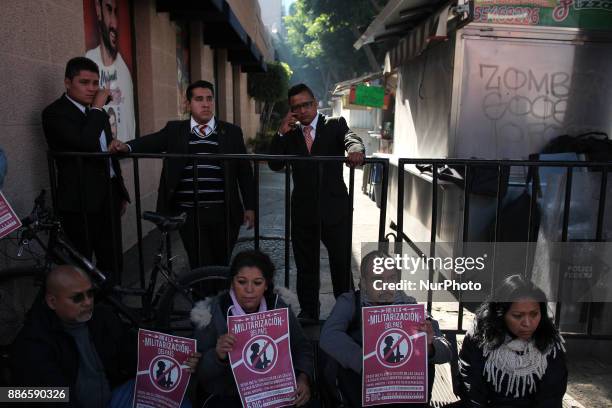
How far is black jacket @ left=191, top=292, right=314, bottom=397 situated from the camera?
2271 mm

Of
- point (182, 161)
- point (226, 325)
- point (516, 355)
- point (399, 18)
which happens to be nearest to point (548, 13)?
point (399, 18)

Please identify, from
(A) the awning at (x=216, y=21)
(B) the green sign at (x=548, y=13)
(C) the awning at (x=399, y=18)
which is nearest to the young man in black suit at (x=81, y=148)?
(B) the green sign at (x=548, y=13)

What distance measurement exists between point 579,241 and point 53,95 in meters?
4.18

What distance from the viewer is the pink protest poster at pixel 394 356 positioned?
2.24 m

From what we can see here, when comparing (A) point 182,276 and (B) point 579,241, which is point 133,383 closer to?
(A) point 182,276

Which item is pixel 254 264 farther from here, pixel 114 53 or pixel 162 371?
pixel 114 53

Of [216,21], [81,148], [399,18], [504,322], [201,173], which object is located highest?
[216,21]

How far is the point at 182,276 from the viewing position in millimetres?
3133

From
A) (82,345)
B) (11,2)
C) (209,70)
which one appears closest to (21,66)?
(11,2)

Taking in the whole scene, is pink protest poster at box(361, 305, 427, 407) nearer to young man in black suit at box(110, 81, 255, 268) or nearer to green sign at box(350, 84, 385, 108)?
young man in black suit at box(110, 81, 255, 268)

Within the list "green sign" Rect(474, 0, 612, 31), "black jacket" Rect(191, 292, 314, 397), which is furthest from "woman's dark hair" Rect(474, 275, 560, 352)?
"green sign" Rect(474, 0, 612, 31)

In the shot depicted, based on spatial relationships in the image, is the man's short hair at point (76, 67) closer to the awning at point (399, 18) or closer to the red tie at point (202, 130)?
the red tie at point (202, 130)

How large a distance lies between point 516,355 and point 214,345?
1.49m

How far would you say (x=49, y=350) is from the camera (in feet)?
6.89
